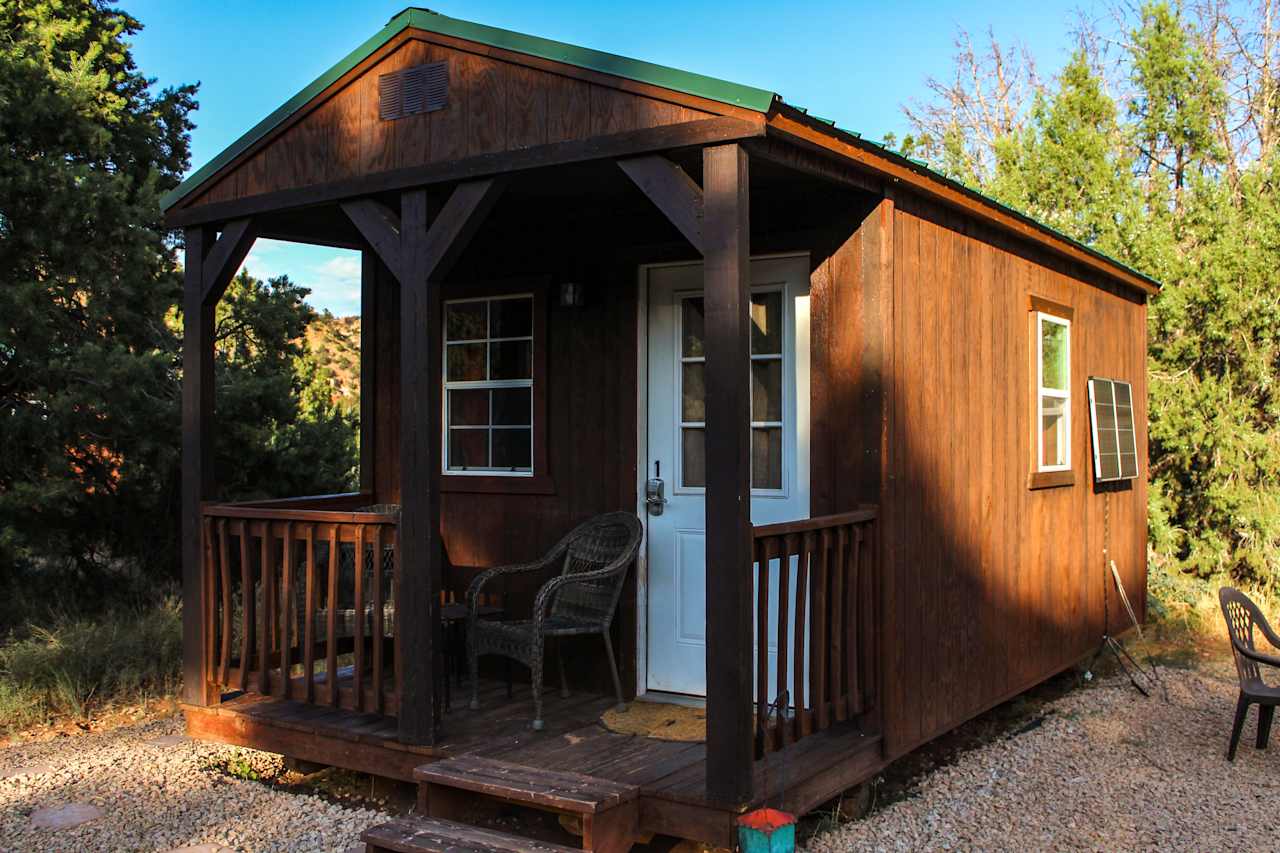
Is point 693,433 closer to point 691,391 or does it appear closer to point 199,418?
point 691,391

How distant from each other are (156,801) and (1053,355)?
17.5 ft

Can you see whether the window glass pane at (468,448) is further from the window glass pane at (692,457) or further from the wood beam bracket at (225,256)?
the wood beam bracket at (225,256)

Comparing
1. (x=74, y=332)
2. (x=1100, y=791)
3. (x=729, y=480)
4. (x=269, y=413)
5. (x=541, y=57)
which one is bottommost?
(x=1100, y=791)

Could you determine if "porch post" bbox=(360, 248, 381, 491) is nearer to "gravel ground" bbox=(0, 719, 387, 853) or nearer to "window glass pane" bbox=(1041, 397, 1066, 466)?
"gravel ground" bbox=(0, 719, 387, 853)

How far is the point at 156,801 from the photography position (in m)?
4.63

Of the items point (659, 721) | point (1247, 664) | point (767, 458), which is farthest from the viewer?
point (1247, 664)

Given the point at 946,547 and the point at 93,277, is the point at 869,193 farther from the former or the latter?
the point at 93,277

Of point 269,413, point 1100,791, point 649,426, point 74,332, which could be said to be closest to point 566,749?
point 649,426

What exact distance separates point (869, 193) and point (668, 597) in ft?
7.14

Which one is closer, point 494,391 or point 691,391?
point 691,391

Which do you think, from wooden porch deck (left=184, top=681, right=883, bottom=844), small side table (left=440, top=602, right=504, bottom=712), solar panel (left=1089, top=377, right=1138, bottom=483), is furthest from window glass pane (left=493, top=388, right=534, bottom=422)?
solar panel (left=1089, top=377, right=1138, bottom=483)

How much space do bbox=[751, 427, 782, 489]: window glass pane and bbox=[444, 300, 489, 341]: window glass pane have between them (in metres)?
1.75

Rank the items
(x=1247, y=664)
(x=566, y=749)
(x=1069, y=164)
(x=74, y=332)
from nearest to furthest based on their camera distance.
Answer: (x=566, y=749)
(x=1247, y=664)
(x=74, y=332)
(x=1069, y=164)

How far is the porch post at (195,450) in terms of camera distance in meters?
5.09
